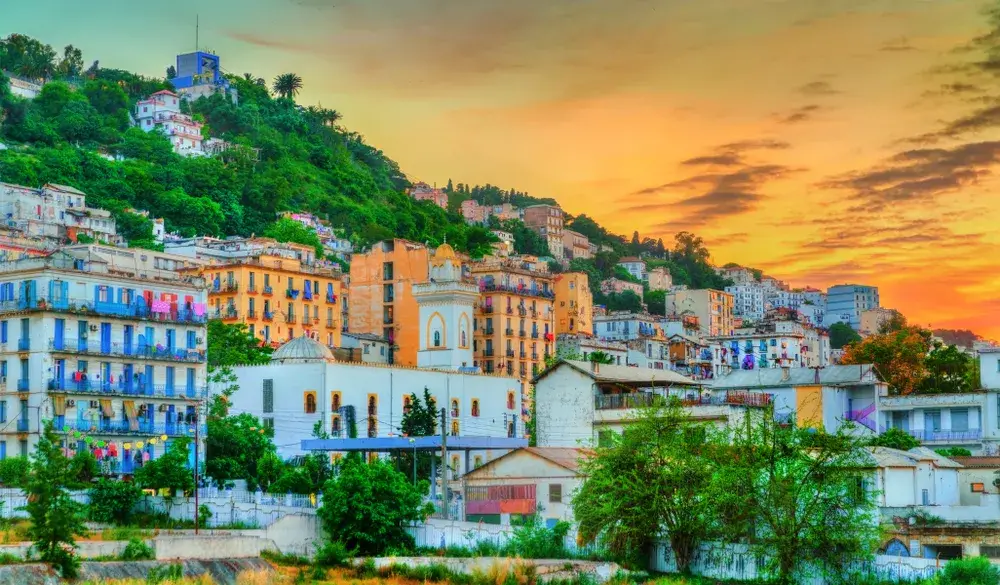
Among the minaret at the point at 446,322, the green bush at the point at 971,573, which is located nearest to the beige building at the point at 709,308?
the minaret at the point at 446,322

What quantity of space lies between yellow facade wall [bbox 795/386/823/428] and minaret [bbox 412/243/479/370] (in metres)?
25.6

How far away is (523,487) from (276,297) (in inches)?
1623

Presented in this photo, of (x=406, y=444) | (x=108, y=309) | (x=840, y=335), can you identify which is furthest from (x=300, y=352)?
(x=840, y=335)

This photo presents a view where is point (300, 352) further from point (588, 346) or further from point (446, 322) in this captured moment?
point (588, 346)

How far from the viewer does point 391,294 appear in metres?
107

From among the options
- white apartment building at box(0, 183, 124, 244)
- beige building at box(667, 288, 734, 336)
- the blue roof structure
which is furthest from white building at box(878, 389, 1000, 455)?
beige building at box(667, 288, 734, 336)

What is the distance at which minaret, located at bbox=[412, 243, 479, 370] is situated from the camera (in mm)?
90312

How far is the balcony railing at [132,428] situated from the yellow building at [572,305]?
63419 mm

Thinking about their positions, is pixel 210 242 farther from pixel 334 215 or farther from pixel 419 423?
pixel 419 423

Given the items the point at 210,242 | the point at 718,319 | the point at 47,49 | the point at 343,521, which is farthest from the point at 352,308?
the point at 47,49

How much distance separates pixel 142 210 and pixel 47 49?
57.6 meters

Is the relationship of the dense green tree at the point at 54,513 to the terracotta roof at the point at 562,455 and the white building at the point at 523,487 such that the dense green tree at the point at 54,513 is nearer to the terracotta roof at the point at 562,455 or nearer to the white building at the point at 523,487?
the white building at the point at 523,487

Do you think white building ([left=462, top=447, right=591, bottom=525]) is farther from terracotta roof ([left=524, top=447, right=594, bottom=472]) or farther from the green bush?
the green bush

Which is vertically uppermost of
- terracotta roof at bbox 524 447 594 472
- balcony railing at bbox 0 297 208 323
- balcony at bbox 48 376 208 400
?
balcony railing at bbox 0 297 208 323
